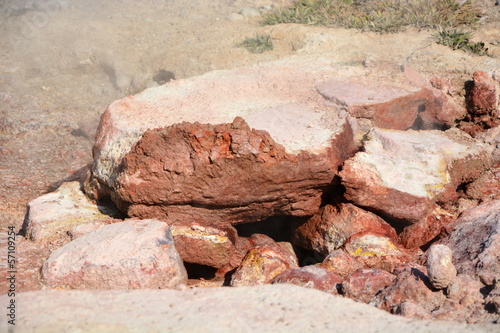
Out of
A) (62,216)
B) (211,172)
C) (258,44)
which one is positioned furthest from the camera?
(258,44)

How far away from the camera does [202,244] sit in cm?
370

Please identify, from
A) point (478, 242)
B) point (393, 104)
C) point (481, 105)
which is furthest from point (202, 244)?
point (481, 105)

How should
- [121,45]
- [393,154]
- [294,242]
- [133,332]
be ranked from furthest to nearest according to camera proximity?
[121,45] → [294,242] → [393,154] → [133,332]

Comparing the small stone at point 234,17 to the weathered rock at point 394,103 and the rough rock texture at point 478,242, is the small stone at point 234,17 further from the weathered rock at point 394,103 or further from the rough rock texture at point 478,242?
the rough rock texture at point 478,242

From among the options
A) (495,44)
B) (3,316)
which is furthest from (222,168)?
(495,44)

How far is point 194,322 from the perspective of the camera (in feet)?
8.01

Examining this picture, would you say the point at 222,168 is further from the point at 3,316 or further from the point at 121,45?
the point at 121,45

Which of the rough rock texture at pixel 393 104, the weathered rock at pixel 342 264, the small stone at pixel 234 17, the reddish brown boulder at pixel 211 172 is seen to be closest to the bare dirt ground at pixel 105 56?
the small stone at pixel 234 17

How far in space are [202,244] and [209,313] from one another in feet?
3.91

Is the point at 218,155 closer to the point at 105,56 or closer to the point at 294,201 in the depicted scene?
the point at 294,201

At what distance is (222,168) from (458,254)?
67.1 inches

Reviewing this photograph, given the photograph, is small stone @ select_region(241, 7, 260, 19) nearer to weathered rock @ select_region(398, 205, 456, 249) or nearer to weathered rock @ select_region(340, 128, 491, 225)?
weathered rock @ select_region(340, 128, 491, 225)

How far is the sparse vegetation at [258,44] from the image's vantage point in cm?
716

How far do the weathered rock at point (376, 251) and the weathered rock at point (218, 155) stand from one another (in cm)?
47
